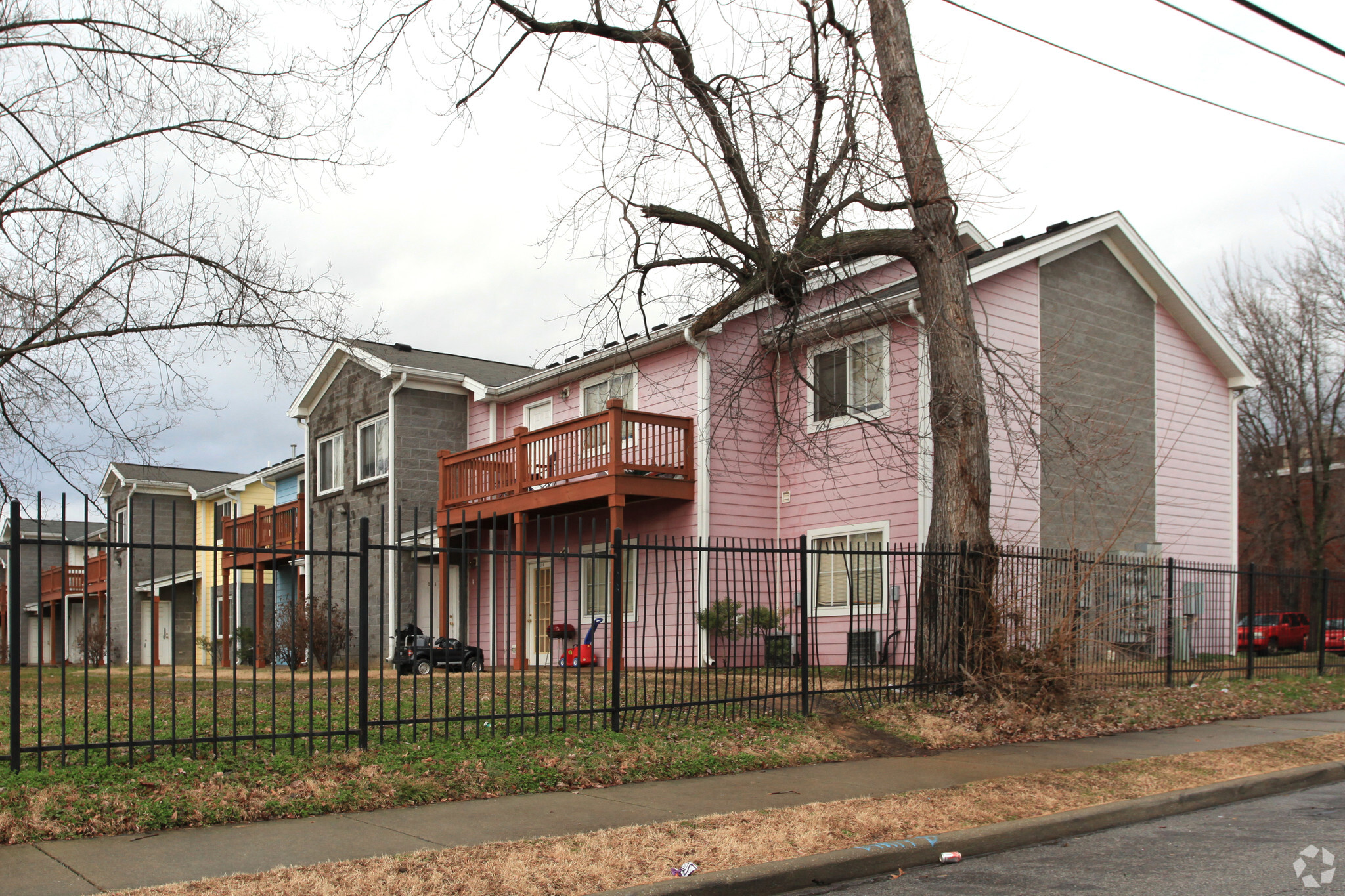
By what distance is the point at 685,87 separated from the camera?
1234cm

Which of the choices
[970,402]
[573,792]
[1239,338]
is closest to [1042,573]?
[970,402]

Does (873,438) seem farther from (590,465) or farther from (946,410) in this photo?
(590,465)

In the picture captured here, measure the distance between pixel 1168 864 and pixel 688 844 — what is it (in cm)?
261

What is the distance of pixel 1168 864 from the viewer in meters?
6.01

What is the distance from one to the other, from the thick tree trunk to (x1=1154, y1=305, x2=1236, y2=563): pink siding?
9.95 metres

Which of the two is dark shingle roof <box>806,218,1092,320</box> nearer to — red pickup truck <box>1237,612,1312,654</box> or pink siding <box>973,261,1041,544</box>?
pink siding <box>973,261,1041,544</box>

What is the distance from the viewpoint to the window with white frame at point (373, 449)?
24219mm

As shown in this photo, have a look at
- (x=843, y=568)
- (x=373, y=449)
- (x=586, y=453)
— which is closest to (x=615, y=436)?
(x=586, y=453)

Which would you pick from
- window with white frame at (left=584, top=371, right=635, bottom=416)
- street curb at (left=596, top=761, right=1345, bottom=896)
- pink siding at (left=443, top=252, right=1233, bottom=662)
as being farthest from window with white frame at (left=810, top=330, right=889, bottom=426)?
street curb at (left=596, top=761, right=1345, bottom=896)

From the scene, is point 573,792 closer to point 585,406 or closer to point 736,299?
point 736,299

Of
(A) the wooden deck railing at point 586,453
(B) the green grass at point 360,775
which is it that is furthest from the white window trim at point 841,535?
(B) the green grass at point 360,775

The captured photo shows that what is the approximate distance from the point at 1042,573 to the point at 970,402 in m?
2.13

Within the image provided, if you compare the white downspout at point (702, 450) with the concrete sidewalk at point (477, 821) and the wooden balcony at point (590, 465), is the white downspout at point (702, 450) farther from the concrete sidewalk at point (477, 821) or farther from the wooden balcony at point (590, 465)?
the concrete sidewalk at point (477, 821)

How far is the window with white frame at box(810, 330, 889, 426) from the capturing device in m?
17.5
